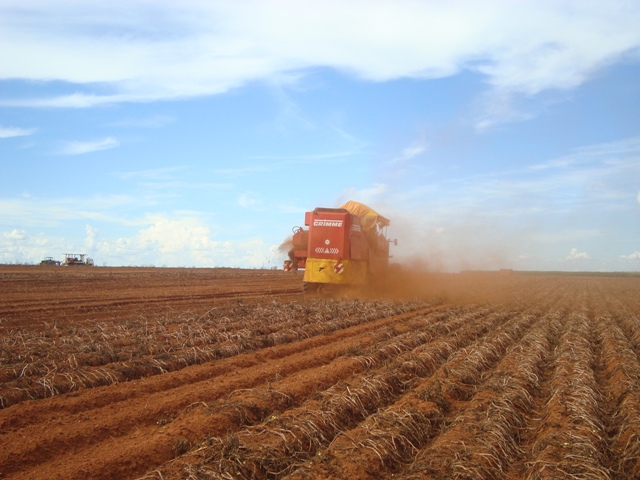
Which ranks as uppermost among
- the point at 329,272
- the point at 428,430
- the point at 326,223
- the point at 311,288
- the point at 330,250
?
the point at 326,223

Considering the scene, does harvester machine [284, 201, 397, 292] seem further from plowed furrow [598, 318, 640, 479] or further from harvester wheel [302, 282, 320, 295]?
plowed furrow [598, 318, 640, 479]

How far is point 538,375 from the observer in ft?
33.6

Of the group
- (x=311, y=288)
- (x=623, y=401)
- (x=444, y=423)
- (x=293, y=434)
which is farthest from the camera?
(x=311, y=288)

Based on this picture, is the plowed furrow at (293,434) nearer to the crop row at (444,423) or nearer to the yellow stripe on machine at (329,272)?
the crop row at (444,423)

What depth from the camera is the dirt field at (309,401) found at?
18.5ft

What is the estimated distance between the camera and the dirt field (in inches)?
222

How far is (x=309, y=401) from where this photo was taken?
7.61m

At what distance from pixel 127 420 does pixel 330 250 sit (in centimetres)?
1624

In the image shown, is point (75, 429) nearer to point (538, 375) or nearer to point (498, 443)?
point (498, 443)

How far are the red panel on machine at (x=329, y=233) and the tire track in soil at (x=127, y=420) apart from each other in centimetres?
1214

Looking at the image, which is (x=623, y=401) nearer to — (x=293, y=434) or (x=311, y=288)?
(x=293, y=434)

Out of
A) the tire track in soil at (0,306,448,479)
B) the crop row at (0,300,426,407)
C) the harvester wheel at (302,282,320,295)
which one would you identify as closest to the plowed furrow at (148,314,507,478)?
the tire track in soil at (0,306,448,479)

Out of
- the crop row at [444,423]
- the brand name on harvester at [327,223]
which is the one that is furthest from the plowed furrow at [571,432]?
the brand name on harvester at [327,223]

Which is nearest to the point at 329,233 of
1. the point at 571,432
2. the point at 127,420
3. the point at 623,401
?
the point at 623,401
